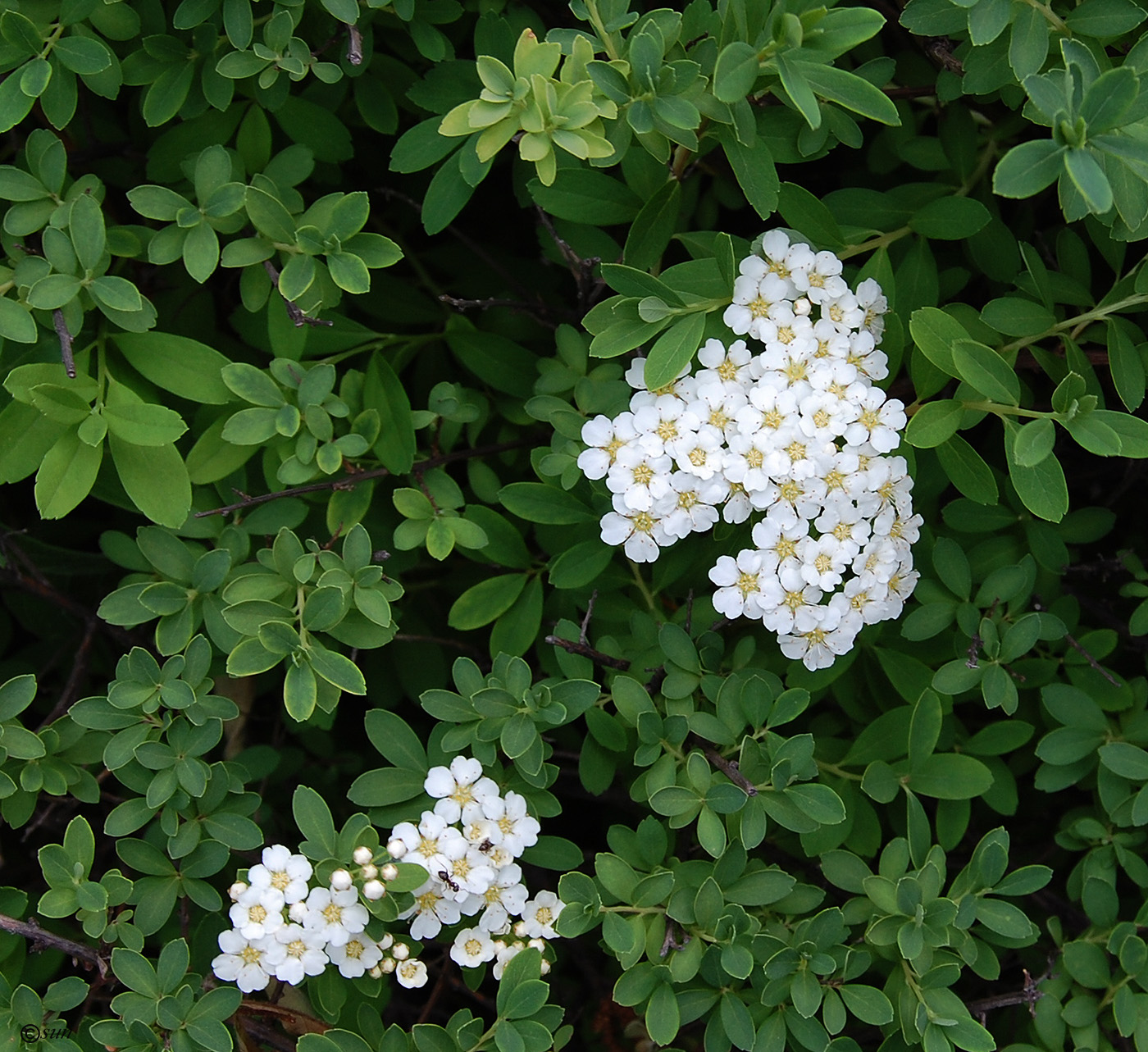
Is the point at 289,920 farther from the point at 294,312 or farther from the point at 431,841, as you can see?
the point at 294,312

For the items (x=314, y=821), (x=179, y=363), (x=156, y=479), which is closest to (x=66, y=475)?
(x=156, y=479)

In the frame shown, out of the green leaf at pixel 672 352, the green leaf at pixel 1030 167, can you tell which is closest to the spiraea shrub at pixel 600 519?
the green leaf at pixel 672 352

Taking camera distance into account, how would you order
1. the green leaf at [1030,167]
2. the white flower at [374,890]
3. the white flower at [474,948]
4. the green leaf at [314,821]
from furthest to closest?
the white flower at [474,948]
the green leaf at [314,821]
the white flower at [374,890]
the green leaf at [1030,167]

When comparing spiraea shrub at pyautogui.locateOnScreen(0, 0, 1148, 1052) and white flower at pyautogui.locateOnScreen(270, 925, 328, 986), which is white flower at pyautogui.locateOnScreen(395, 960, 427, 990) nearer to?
spiraea shrub at pyautogui.locateOnScreen(0, 0, 1148, 1052)

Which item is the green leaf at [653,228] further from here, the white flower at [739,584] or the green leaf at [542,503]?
the white flower at [739,584]

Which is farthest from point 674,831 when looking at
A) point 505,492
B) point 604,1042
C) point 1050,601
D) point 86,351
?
point 86,351

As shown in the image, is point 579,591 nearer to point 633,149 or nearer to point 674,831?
point 674,831
